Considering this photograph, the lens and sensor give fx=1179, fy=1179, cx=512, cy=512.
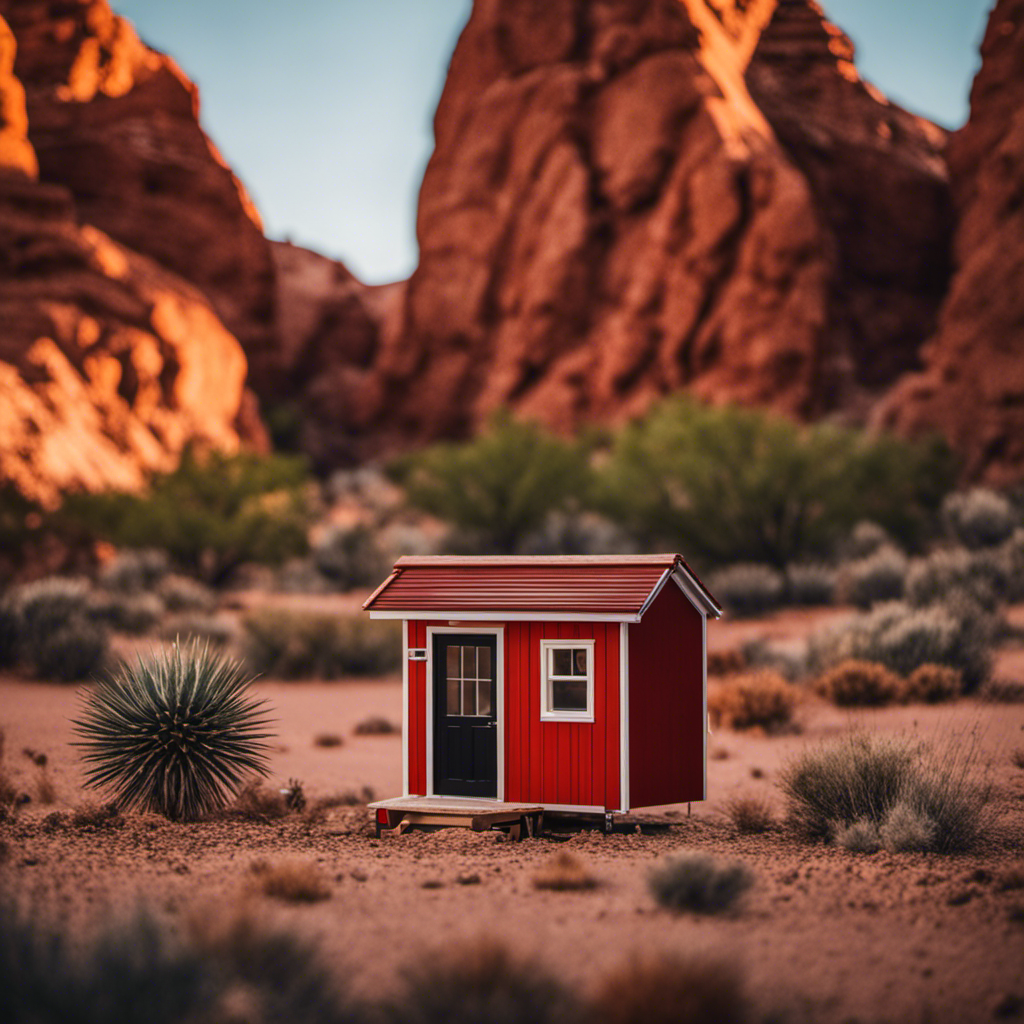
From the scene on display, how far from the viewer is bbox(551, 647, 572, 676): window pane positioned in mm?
9320

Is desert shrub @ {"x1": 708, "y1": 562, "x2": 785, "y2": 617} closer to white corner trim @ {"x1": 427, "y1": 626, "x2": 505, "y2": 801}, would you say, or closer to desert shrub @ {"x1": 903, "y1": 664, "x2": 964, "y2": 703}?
desert shrub @ {"x1": 903, "y1": 664, "x2": 964, "y2": 703}

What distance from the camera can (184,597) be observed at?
2331 cm

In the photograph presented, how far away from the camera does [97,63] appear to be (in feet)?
142

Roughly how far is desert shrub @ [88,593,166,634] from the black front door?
491 inches

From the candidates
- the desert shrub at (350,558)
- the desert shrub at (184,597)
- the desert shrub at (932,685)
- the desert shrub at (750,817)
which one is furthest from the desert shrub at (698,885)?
the desert shrub at (350,558)

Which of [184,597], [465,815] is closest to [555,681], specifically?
[465,815]

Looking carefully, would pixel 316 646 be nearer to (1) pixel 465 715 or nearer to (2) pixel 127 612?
(2) pixel 127 612

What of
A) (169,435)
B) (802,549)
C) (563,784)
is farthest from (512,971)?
(169,435)

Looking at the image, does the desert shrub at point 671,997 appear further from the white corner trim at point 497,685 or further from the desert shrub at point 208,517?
the desert shrub at point 208,517

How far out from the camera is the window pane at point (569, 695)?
30.9ft

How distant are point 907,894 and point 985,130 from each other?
121 feet

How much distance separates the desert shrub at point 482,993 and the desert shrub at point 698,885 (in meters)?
1.64

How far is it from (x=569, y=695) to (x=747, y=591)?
1366cm

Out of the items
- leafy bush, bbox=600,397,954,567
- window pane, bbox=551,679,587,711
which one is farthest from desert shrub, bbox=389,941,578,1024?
leafy bush, bbox=600,397,954,567
